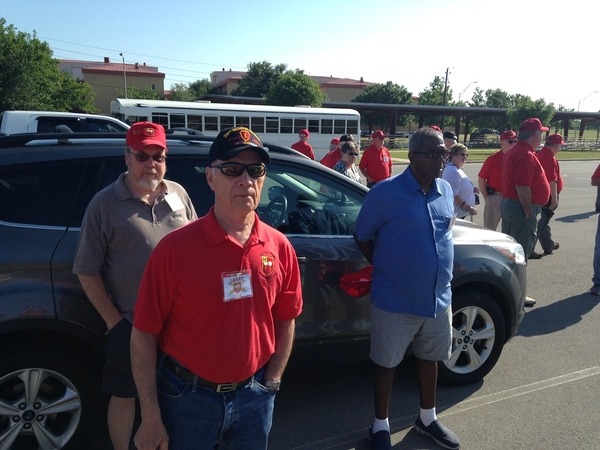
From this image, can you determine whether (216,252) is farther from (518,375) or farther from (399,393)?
(518,375)

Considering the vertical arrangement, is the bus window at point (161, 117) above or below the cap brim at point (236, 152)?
below

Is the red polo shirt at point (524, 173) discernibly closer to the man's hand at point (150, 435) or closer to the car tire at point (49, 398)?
the car tire at point (49, 398)

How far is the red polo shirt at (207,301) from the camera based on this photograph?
5.55ft

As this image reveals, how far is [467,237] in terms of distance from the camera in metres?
3.80

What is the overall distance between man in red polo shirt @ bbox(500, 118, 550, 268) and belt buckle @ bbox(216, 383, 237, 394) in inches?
182

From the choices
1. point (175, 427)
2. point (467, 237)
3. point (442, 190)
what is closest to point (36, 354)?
point (175, 427)

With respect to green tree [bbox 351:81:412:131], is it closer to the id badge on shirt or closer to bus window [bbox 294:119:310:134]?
bus window [bbox 294:119:310:134]

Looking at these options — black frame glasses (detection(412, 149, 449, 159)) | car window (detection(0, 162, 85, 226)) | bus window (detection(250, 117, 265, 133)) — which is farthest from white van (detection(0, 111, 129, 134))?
bus window (detection(250, 117, 265, 133))

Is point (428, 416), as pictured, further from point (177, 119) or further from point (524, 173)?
point (177, 119)

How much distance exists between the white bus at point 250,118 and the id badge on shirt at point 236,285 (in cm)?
1887

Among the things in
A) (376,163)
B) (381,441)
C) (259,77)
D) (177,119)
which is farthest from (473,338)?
(259,77)

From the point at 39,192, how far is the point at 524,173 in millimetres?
4753

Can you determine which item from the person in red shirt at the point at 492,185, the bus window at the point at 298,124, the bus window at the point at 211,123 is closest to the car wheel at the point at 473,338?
the person in red shirt at the point at 492,185

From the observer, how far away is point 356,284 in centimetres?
306
